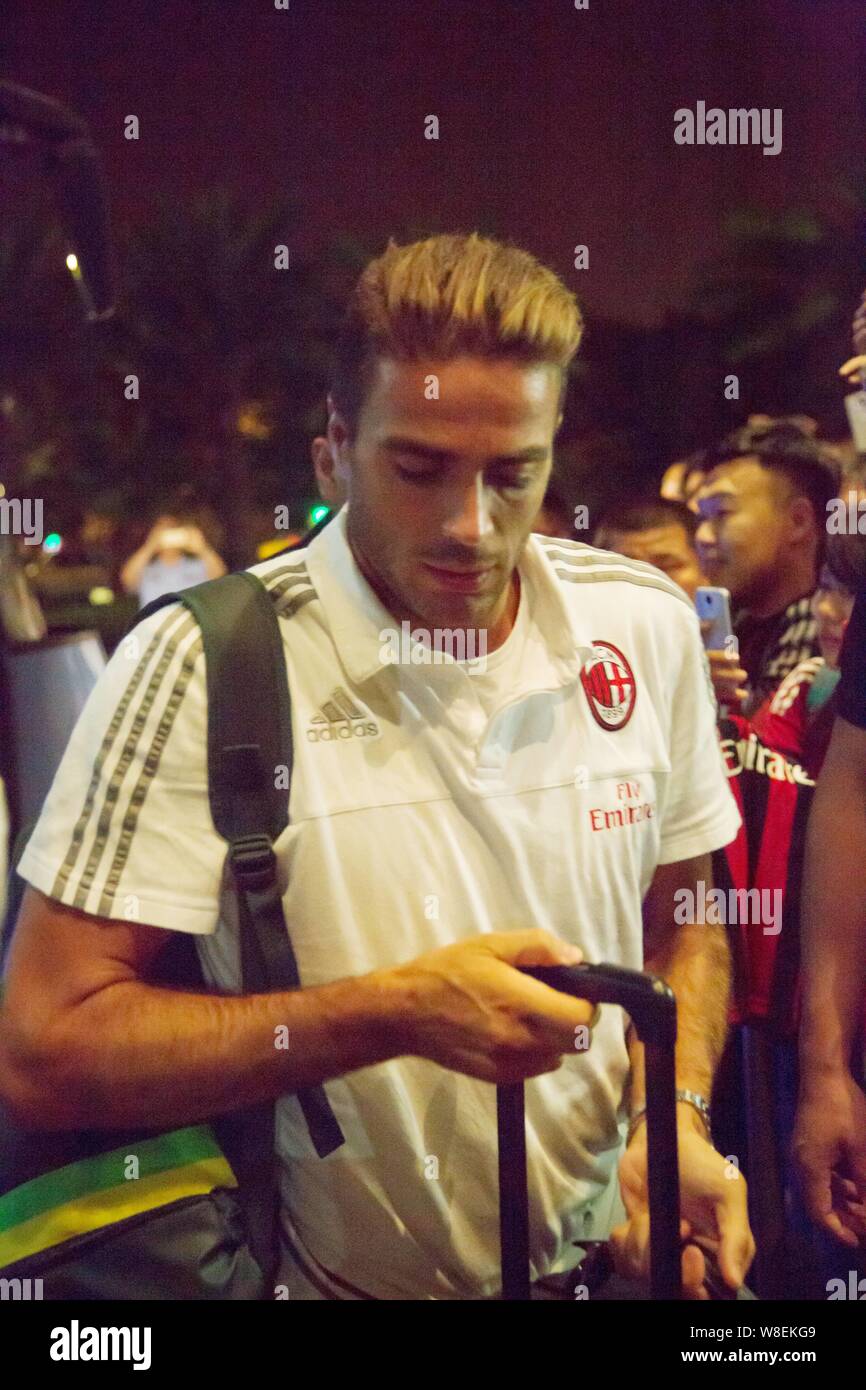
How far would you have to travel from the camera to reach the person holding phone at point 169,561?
2.19 meters

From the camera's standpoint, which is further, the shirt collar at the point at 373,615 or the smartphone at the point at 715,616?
the smartphone at the point at 715,616

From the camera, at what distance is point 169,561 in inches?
89.3

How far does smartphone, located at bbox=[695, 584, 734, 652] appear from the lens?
2.00 metres

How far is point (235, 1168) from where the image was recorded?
63.4 inches

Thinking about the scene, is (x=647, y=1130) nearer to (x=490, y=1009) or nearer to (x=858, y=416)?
(x=490, y=1009)

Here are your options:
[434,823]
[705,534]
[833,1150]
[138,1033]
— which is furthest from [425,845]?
[705,534]

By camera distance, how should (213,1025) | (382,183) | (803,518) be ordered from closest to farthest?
(213,1025)
(382,183)
(803,518)

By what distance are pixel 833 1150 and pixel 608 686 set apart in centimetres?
71

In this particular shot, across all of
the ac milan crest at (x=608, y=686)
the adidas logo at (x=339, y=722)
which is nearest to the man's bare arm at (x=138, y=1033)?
the adidas logo at (x=339, y=722)

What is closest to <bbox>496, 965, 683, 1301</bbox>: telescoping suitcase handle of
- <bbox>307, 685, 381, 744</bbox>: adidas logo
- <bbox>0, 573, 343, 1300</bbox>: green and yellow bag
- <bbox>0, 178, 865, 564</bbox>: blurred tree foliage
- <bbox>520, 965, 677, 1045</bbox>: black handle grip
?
<bbox>520, 965, 677, 1045</bbox>: black handle grip

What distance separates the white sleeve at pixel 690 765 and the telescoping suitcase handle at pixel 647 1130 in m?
0.32

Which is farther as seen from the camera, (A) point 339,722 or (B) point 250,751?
(A) point 339,722

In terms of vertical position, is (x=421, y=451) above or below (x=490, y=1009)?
above

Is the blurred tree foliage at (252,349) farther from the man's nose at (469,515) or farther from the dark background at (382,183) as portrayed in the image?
the man's nose at (469,515)
